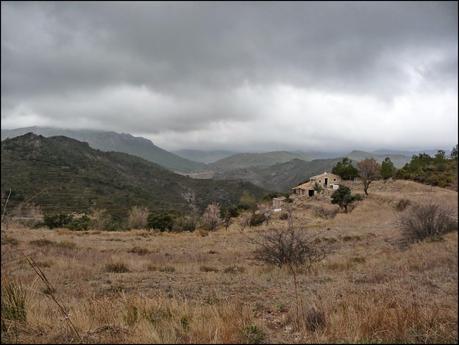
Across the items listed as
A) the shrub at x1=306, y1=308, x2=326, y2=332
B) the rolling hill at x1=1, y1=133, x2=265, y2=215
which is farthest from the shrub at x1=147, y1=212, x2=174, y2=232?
the shrub at x1=306, y1=308, x2=326, y2=332

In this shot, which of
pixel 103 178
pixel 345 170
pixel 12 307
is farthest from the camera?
pixel 103 178

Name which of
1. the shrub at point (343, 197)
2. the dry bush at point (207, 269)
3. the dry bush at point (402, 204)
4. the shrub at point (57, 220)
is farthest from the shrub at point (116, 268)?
the shrub at point (57, 220)

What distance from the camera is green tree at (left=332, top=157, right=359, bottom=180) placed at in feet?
67.6

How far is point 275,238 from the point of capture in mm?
13164

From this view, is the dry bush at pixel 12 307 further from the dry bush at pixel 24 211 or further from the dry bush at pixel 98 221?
the dry bush at pixel 98 221

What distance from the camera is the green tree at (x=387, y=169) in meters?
22.1

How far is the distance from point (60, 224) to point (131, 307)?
3539cm

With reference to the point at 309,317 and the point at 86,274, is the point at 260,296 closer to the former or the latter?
the point at 309,317

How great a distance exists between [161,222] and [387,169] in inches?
933

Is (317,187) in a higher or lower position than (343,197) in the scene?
higher

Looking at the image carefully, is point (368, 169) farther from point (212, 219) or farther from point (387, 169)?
point (212, 219)

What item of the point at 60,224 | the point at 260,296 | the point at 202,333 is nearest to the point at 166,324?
the point at 202,333

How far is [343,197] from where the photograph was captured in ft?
90.0

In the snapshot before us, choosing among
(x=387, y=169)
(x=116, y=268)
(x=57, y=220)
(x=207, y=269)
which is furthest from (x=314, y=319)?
(x=57, y=220)
